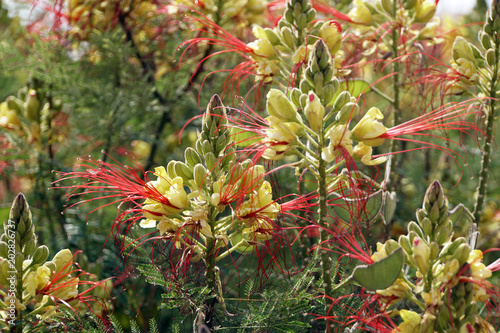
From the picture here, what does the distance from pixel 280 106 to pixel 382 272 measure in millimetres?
513

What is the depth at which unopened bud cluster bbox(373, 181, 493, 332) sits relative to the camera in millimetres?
1111

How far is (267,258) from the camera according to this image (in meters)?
1.79

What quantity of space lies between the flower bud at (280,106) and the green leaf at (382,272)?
0.47 meters

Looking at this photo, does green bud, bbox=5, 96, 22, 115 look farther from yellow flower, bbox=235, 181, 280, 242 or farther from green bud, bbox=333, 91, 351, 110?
green bud, bbox=333, 91, 351, 110

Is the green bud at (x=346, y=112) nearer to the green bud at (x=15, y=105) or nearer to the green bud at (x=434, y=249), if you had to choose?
the green bud at (x=434, y=249)

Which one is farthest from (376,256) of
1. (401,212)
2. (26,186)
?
(26,186)

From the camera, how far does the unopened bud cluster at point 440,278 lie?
1.11 metres

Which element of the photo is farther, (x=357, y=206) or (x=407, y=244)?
(x=357, y=206)

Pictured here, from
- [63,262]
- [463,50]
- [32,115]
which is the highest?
[463,50]

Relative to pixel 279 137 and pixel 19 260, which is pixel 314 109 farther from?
pixel 19 260

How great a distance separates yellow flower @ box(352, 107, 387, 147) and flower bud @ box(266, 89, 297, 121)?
179 mm

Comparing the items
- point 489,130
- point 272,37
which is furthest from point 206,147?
point 489,130

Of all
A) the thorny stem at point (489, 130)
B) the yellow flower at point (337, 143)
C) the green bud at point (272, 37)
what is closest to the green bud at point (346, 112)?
the yellow flower at point (337, 143)

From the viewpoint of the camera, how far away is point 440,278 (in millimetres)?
1179
